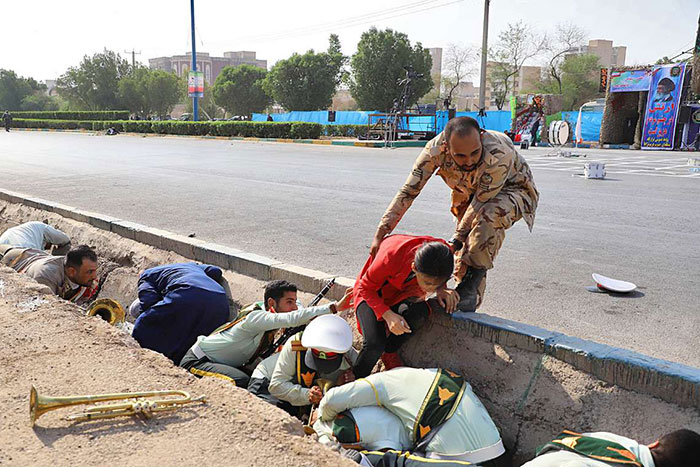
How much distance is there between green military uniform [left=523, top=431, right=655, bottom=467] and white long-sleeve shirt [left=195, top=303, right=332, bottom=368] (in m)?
1.72

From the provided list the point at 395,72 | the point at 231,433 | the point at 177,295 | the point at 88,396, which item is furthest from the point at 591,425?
the point at 395,72

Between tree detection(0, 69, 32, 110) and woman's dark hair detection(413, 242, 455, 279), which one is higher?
tree detection(0, 69, 32, 110)

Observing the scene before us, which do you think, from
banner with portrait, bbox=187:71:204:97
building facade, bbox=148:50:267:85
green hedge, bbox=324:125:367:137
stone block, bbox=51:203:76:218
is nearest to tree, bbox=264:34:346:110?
banner with portrait, bbox=187:71:204:97

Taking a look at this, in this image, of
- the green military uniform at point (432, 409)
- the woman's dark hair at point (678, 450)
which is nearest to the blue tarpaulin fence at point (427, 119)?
the green military uniform at point (432, 409)

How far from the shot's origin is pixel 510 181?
147 inches

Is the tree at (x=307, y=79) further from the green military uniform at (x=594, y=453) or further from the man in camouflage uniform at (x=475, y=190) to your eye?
the green military uniform at (x=594, y=453)

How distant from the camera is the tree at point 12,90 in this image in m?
69.4

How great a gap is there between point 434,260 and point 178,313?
2.28 metres

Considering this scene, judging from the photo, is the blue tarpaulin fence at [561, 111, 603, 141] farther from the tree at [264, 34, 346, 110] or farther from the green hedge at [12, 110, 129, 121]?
the green hedge at [12, 110, 129, 121]

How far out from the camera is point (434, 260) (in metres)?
3.18

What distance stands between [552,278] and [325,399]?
2.72m

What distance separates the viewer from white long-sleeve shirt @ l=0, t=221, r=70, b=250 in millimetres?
6191

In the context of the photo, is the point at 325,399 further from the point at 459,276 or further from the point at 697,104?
the point at 697,104

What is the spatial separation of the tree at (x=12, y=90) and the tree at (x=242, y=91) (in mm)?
29255
